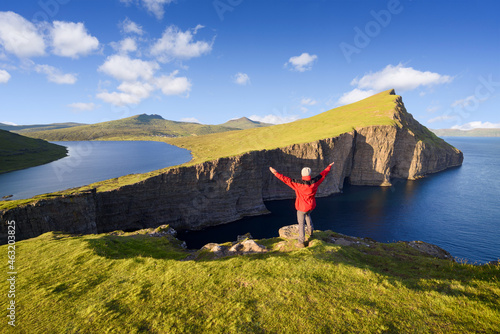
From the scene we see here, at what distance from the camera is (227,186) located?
195 ft

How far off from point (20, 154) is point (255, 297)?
19490 cm

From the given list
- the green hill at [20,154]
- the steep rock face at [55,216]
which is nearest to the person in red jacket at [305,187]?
the steep rock face at [55,216]

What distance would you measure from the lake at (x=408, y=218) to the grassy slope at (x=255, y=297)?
3596cm

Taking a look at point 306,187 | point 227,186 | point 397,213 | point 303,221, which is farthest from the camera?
point 227,186

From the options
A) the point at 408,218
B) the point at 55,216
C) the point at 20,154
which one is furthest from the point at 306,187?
the point at 20,154

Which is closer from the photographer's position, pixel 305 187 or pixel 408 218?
pixel 305 187

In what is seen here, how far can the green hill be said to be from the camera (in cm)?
11306

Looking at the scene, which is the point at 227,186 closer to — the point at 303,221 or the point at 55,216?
the point at 55,216

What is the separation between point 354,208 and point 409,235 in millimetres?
18058

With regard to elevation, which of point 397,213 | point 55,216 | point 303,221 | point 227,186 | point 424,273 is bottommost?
A: point 397,213

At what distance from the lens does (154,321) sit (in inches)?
285

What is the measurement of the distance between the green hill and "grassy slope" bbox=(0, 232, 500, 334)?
148 m

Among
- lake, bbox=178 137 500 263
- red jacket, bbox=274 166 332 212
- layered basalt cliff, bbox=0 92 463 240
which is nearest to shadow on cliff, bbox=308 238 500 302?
red jacket, bbox=274 166 332 212

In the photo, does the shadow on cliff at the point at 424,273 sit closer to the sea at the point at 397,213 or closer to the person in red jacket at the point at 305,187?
the person in red jacket at the point at 305,187
